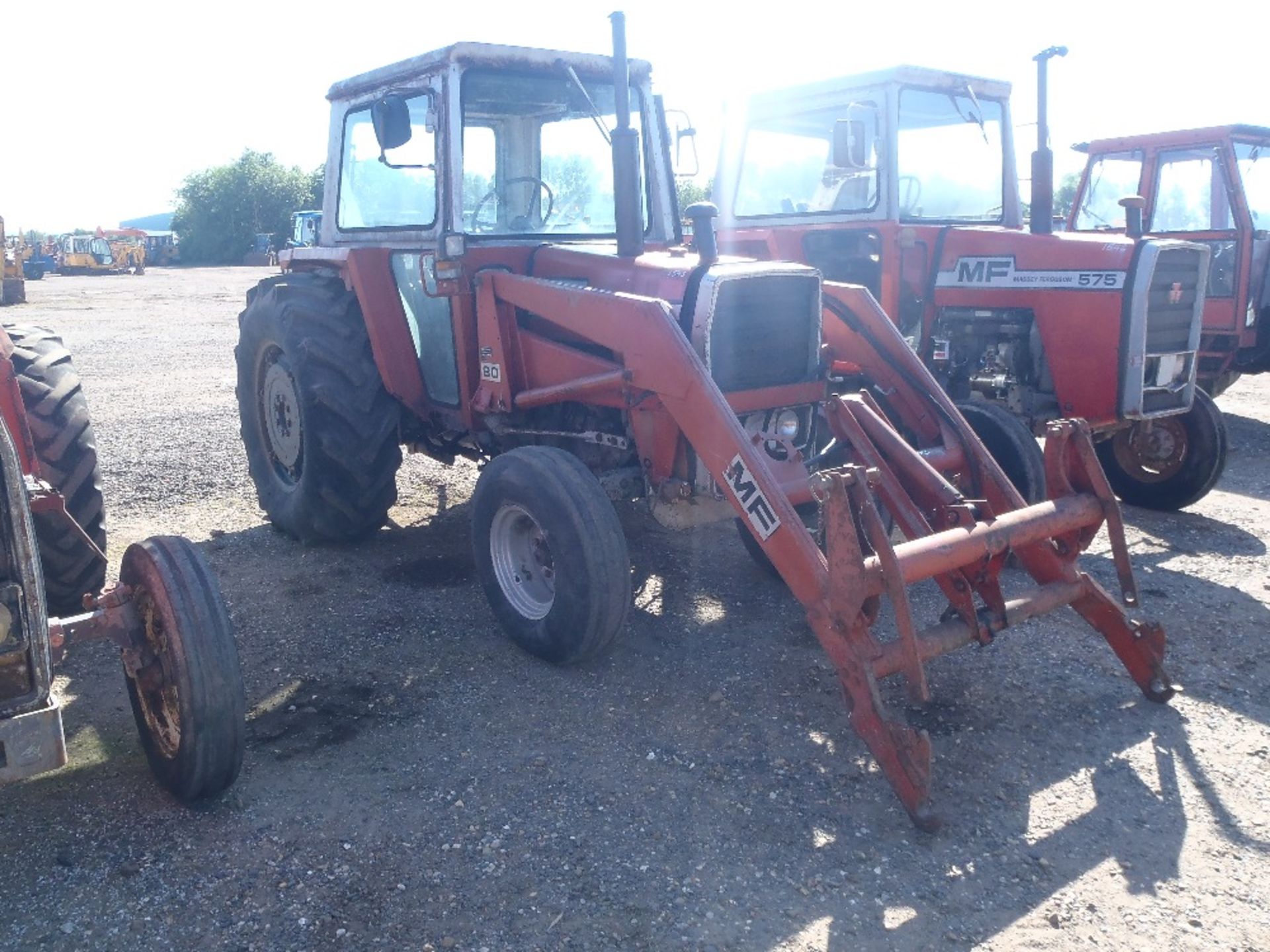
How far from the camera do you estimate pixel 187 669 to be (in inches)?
119

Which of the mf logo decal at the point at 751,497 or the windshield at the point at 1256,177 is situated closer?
the mf logo decal at the point at 751,497

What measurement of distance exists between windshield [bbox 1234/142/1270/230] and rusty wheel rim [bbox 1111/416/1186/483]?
9.94ft

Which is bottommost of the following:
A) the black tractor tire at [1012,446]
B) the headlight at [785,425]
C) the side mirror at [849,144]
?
the black tractor tire at [1012,446]

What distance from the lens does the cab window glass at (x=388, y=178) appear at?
518 centimetres

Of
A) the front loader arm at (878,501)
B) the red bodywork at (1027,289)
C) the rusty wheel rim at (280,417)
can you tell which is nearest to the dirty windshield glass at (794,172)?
the red bodywork at (1027,289)

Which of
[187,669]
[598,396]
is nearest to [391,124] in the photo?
[598,396]

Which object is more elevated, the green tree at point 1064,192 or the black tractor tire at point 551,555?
the green tree at point 1064,192

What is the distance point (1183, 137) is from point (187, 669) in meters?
8.82

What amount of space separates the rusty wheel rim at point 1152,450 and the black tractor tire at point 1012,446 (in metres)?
1.61

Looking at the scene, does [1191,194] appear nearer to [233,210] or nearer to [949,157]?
[949,157]

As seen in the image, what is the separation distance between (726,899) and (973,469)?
88.3 inches

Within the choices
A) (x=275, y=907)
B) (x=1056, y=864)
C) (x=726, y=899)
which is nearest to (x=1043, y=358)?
(x=1056, y=864)

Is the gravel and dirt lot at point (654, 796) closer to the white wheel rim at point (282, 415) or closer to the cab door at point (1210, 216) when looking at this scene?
the white wheel rim at point (282, 415)

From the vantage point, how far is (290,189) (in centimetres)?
5612
